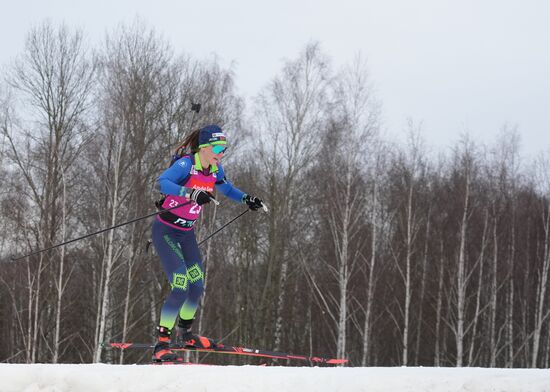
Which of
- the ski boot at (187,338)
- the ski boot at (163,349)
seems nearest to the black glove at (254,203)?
the ski boot at (187,338)

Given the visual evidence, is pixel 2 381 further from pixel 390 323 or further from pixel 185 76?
pixel 390 323

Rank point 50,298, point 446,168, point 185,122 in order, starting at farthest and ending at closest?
1. point 446,168
2. point 185,122
3. point 50,298

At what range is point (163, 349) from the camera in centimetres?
625

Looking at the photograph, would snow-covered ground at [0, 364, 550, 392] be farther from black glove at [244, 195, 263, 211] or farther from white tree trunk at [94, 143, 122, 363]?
white tree trunk at [94, 143, 122, 363]

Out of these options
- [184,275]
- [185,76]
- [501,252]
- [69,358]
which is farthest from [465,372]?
[69,358]

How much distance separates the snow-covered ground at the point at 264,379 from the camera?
3977 millimetres

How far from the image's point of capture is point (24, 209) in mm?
23609

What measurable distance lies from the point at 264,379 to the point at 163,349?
7.63ft

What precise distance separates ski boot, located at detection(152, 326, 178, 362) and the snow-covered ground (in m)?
1.51

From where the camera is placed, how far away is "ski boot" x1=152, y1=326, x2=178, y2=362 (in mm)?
6172

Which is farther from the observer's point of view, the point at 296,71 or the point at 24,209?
the point at 296,71

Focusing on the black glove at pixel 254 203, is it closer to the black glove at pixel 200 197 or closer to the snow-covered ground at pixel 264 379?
the black glove at pixel 200 197

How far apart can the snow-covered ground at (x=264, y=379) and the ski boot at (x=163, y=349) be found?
151 cm

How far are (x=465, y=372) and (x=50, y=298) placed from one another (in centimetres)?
1866
